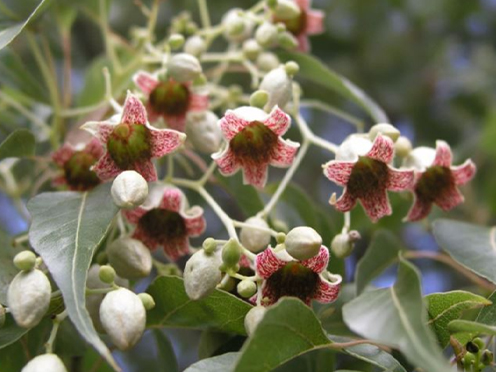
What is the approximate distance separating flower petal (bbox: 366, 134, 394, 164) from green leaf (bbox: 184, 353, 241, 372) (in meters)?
0.43

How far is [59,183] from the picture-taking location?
1491mm

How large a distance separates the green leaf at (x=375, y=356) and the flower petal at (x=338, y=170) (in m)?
0.28

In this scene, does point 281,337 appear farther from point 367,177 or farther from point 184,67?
point 184,67

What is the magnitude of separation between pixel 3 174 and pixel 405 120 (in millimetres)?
1738

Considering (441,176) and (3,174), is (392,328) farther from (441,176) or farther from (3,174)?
(3,174)

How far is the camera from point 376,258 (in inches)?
62.0

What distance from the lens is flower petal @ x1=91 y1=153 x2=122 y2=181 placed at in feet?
4.32

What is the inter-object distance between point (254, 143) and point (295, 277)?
261mm

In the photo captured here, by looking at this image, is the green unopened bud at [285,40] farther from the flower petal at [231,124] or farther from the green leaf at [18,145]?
the green leaf at [18,145]

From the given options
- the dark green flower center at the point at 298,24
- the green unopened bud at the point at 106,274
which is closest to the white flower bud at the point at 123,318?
the green unopened bud at the point at 106,274

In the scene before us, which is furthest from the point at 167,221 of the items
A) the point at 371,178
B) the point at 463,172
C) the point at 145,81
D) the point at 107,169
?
the point at 463,172

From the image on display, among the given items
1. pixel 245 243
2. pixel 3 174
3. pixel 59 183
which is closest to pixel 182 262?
pixel 3 174

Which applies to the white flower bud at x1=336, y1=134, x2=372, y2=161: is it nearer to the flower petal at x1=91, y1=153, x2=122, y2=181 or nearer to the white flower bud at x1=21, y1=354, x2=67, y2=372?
the flower petal at x1=91, y1=153, x2=122, y2=181

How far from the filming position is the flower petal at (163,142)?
4.32 feet
